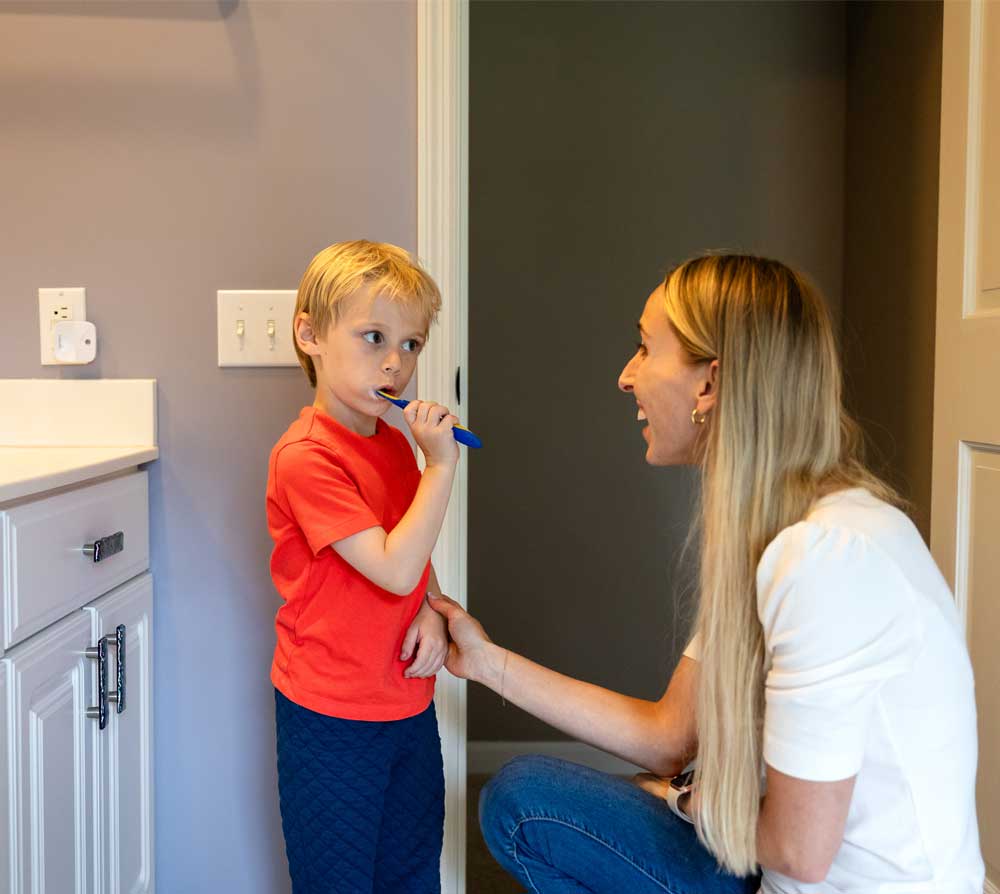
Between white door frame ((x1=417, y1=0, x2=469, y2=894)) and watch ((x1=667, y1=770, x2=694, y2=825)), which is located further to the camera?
white door frame ((x1=417, y1=0, x2=469, y2=894))

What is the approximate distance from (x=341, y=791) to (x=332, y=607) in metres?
0.23

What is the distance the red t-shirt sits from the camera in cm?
114

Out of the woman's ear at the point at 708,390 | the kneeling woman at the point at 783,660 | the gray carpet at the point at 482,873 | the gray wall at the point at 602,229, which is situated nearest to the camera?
the kneeling woman at the point at 783,660

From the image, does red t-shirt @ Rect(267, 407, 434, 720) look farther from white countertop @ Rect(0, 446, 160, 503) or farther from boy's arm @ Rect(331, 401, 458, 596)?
white countertop @ Rect(0, 446, 160, 503)

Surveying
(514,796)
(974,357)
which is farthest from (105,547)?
(974,357)

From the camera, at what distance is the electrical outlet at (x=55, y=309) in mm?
1459

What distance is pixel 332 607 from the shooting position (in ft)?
3.79

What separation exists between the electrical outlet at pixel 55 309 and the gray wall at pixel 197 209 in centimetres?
2

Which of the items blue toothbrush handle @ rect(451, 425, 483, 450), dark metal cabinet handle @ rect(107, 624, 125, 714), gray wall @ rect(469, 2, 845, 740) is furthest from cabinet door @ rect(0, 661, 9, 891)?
gray wall @ rect(469, 2, 845, 740)

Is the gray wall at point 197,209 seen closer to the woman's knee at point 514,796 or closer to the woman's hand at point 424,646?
the woman's hand at point 424,646

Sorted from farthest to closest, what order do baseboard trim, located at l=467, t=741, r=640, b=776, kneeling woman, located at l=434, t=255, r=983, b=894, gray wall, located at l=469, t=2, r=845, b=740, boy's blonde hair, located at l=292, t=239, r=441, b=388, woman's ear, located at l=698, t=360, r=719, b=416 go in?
1. baseboard trim, located at l=467, t=741, r=640, b=776
2. gray wall, located at l=469, t=2, r=845, b=740
3. boy's blonde hair, located at l=292, t=239, r=441, b=388
4. woman's ear, located at l=698, t=360, r=719, b=416
5. kneeling woman, located at l=434, t=255, r=983, b=894

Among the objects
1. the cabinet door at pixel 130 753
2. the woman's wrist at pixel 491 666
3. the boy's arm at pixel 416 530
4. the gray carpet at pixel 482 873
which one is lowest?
the gray carpet at pixel 482 873

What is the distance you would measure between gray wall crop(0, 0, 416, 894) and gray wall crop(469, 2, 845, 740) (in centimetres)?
106

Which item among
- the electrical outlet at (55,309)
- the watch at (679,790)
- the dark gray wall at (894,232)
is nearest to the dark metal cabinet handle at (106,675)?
the electrical outlet at (55,309)
